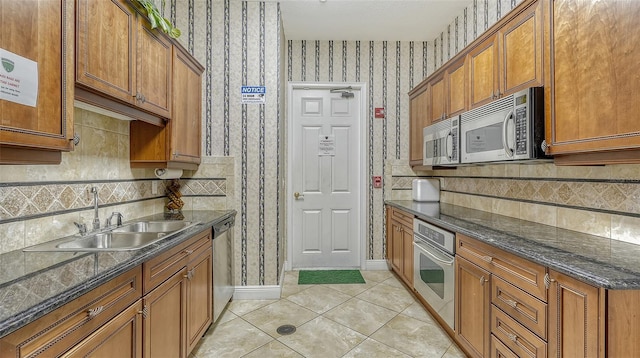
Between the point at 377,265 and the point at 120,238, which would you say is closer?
the point at 120,238

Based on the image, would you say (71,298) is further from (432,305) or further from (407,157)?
(407,157)

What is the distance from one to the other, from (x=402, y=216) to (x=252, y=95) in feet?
6.57

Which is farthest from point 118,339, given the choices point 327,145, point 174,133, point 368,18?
point 368,18

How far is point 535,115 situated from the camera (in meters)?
1.65

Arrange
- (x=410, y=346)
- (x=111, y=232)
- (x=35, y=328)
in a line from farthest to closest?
1. (x=410, y=346)
2. (x=111, y=232)
3. (x=35, y=328)

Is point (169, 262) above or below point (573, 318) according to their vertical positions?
above

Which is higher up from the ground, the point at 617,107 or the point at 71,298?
the point at 617,107

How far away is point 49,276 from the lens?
105 cm

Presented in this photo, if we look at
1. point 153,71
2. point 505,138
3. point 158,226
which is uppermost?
point 153,71

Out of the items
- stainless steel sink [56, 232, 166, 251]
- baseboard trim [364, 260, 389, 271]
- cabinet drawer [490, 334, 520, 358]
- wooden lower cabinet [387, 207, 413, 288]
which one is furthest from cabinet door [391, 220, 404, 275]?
stainless steel sink [56, 232, 166, 251]

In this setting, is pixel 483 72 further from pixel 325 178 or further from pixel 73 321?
pixel 73 321

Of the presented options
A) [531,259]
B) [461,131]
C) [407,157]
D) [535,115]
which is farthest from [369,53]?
[531,259]

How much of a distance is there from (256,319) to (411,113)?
287cm

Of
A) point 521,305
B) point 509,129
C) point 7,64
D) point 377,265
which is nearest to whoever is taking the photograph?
point 7,64
